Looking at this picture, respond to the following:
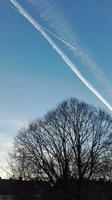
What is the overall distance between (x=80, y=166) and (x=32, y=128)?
8973mm

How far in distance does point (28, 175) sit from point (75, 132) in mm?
8789

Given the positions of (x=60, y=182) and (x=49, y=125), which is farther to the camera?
(x=49, y=125)

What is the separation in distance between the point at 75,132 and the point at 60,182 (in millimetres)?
6836

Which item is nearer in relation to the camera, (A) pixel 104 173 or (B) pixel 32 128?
(A) pixel 104 173

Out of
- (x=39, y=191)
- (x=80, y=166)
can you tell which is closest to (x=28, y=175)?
(x=39, y=191)

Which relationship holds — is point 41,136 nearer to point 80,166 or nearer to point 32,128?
point 32,128

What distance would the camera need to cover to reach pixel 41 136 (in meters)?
60.2

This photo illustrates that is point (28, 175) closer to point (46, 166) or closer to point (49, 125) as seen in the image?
point (46, 166)

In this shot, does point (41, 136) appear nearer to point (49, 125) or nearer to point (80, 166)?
point (49, 125)

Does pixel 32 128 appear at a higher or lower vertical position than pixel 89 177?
higher

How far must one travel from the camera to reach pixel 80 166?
56.9 metres

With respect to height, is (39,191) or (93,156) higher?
(93,156)

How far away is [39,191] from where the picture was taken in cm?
5606

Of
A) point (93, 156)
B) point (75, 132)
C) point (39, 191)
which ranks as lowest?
point (39, 191)
